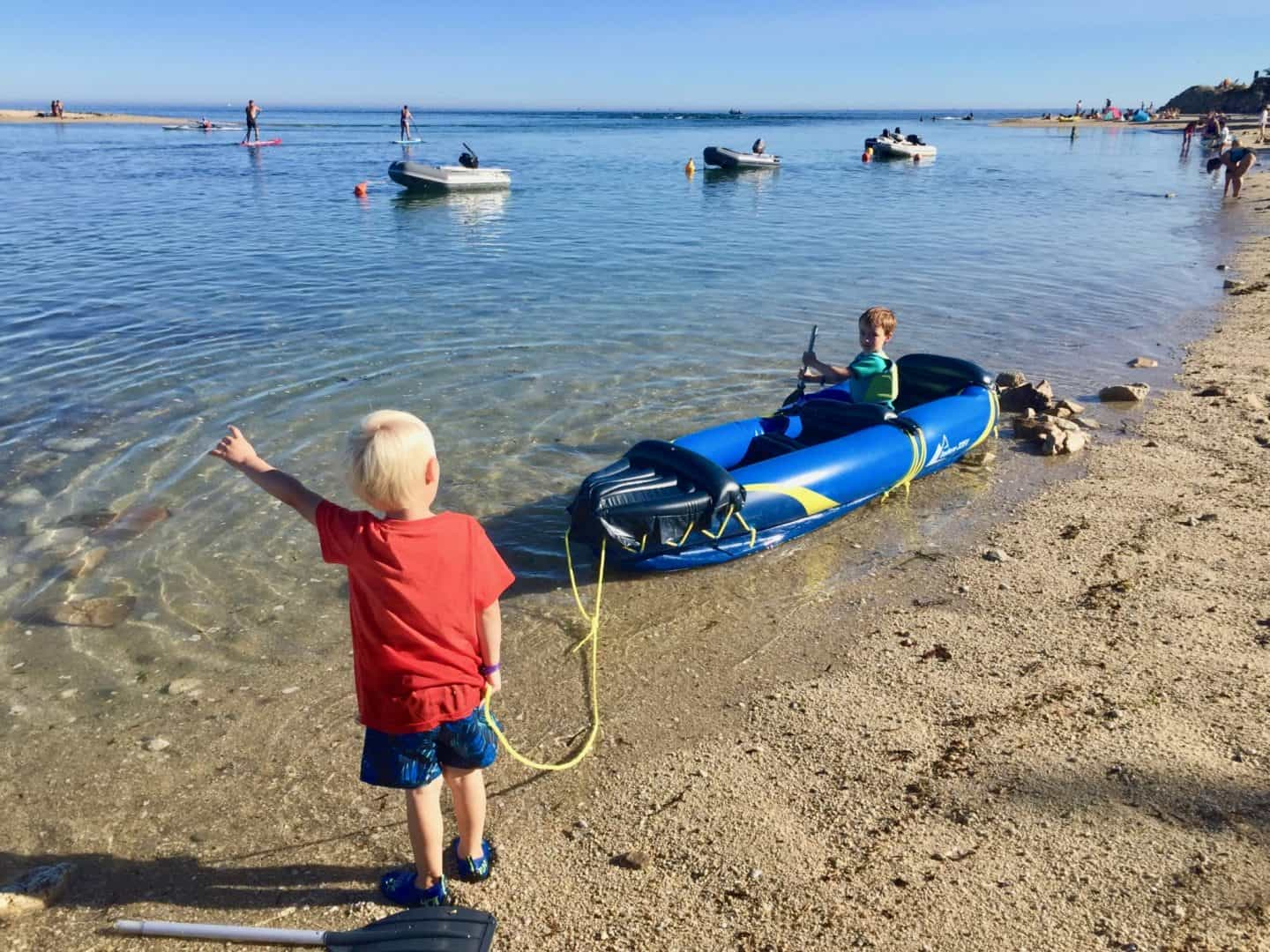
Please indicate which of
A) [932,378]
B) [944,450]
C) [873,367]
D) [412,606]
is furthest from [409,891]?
[932,378]

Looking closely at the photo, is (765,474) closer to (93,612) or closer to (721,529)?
(721,529)

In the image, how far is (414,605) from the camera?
2.52 meters

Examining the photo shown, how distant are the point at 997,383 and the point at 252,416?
22.9 feet

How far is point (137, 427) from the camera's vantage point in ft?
24.3

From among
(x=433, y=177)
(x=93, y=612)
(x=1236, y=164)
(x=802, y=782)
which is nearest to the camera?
(x=802, y=782)

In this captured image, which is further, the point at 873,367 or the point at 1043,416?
the point at 1043,416

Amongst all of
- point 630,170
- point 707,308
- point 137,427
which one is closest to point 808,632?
point 137,427

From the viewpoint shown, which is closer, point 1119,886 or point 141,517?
point 1119,886

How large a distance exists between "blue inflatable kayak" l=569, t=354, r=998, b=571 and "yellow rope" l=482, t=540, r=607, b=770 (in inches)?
10.8

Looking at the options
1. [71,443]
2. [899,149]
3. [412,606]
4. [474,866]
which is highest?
[899,149]

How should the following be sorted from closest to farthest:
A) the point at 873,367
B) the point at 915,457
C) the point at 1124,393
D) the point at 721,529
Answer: the point at 721,529
the point at 915,457
the point at 873,367
the point at 1124,393

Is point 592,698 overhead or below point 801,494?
below

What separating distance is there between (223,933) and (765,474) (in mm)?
3757

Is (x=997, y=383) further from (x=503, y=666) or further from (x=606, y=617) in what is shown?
(x=503, y=666)
